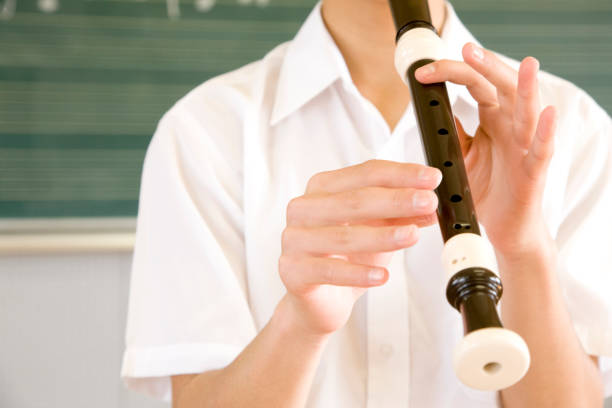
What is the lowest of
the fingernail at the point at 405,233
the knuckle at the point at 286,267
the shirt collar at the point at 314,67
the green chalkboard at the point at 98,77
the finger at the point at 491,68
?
the fingernail at the point at 405,233

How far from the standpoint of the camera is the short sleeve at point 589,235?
32.8 inches

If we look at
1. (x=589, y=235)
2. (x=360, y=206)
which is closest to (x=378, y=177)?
Result: (x=360, y=206)

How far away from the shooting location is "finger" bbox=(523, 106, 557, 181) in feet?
1.88

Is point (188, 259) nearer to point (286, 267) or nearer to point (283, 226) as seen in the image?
point (283, 226)

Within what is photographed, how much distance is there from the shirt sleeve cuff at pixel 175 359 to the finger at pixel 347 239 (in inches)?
10.2

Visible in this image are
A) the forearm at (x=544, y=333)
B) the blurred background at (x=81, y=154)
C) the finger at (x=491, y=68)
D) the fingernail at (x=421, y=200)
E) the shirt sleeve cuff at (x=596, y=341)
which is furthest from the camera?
the blurred background at (x=81, y=154)

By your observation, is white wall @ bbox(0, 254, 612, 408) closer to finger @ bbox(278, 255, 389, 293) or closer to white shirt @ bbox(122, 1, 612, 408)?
white shirt @ bbox(122, 1, 612, 408)

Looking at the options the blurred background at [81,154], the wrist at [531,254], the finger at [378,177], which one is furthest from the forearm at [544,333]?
the blurred background at [81,154]

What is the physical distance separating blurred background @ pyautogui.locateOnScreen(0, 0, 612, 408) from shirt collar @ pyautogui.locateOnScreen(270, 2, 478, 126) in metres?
0.45

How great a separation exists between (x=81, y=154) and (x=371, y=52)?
0.64 metres

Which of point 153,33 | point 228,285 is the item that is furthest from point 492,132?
point 153,33

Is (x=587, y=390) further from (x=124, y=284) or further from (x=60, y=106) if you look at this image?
(x=60, y=106)

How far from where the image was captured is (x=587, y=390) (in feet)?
2.52

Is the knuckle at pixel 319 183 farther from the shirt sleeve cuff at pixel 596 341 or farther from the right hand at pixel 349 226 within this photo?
the shirt sleeve cuff at pixel 596 341
